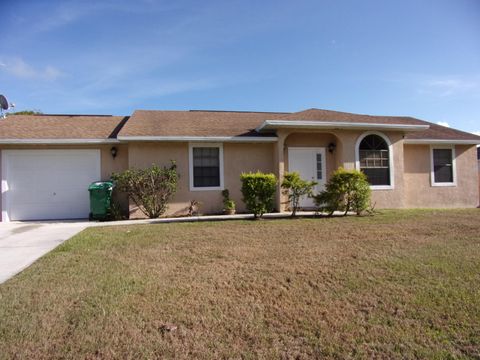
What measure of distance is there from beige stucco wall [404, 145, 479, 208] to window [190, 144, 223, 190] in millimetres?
8077

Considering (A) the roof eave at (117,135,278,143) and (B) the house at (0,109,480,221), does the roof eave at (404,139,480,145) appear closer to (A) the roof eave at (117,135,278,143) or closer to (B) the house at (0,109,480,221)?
(B) the house at (0,109,480,221)

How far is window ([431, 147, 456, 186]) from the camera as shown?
515 inches

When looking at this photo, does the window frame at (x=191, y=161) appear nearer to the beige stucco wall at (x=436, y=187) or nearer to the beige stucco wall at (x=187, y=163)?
the beige stucco wall at (x=187, y=163)

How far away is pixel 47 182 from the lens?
423 inches

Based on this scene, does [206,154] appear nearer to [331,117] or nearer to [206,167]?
[206,167]

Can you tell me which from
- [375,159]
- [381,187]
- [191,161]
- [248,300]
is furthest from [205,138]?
[248,300]

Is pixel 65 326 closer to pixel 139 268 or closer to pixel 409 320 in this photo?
pixel 139 268

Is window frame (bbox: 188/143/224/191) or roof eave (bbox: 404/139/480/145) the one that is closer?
window frame (bbox: 188/143/224/191)

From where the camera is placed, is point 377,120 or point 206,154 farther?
point 377,120

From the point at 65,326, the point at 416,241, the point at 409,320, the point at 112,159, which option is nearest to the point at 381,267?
the point at 409,320

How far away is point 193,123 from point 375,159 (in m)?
7.47

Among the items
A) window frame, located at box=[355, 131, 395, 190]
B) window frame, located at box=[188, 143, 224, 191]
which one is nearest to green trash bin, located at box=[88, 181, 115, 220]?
window frame, located at box=[188, 143, 224, 191]

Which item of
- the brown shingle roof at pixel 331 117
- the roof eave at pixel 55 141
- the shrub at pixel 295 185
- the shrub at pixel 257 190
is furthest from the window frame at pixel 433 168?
the roof eave at pixel 55 141

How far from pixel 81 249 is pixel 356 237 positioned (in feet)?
19.1
